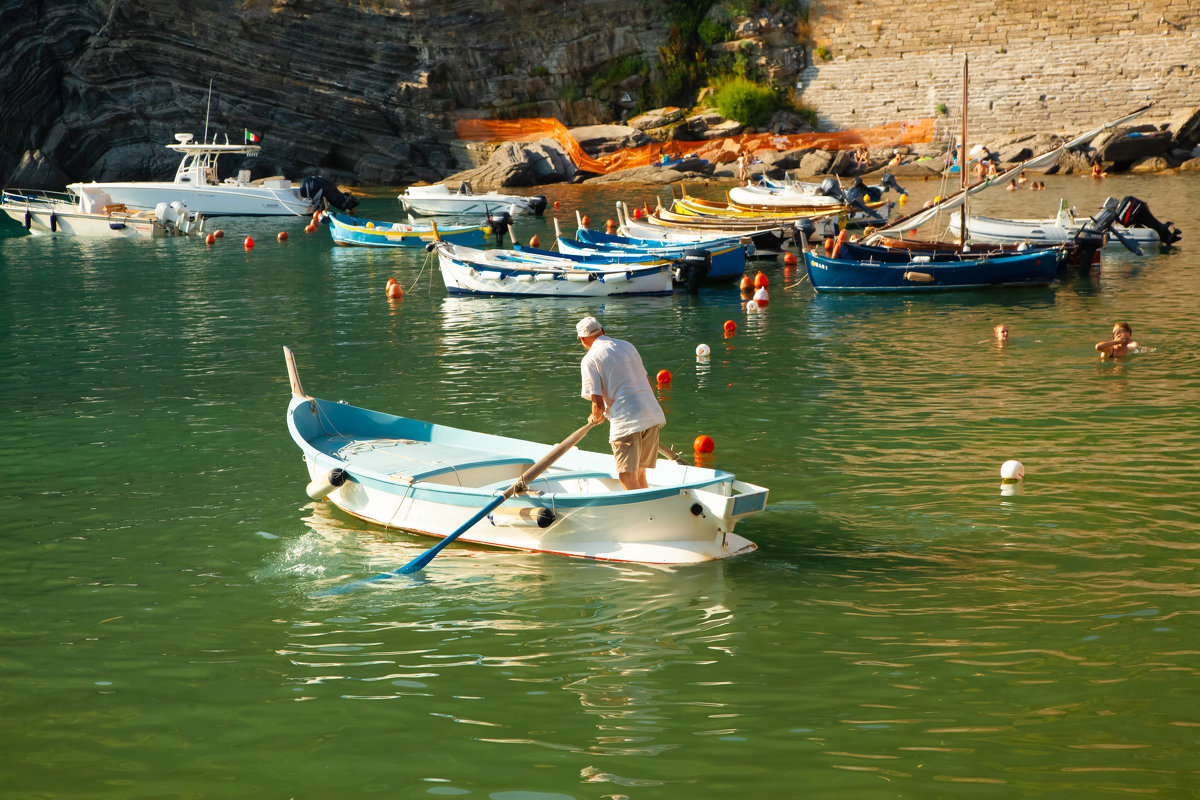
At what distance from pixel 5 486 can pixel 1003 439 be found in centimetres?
1160

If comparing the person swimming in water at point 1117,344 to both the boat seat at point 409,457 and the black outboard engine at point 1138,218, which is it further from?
the black outboard engine at point 1138,218

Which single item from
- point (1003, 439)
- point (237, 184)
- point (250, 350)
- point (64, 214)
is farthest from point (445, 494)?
point (237, 184)

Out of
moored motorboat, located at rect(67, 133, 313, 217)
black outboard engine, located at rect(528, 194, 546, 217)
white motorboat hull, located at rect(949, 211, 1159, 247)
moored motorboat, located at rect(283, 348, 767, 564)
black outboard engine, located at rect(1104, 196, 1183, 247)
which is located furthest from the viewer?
moored motorboat, located at rect(67, 133, 313, 217)

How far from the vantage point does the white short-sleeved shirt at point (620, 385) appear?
32.1ft

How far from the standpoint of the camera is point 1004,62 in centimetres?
5706

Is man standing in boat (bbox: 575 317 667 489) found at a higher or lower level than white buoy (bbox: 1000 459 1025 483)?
higher

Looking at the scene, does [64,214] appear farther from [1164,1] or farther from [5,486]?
[1164,1]

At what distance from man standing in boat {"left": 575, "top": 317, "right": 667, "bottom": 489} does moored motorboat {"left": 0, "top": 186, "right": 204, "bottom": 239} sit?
34.9m

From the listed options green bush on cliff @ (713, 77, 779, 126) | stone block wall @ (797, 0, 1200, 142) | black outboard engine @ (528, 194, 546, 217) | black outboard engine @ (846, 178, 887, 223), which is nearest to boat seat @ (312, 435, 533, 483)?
black outboard engine @ (846, 178, 887, 223)

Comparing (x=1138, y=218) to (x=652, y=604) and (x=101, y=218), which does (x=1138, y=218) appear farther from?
(x=101, y=218)

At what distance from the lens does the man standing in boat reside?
981cm

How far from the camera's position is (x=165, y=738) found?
6.97 meters

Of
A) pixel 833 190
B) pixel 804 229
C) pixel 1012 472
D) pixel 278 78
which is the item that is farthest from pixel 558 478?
pixel 278 78

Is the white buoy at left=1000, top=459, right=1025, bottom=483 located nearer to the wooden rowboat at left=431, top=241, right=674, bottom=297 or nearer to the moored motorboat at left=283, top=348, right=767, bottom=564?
the moored motorboat at left=283, top=348, right=767, bottom=564
